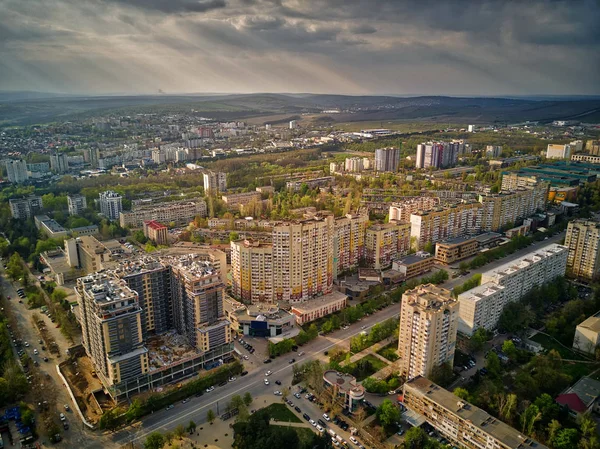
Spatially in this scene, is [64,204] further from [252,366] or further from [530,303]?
[530,303]

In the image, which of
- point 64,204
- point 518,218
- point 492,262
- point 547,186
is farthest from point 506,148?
point 64,204

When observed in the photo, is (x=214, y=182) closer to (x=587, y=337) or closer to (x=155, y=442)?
(x=155, y=442)

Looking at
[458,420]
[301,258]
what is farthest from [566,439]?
[301,258]

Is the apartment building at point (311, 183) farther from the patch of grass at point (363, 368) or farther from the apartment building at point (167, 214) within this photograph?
the patch of grass at point (363, 368)

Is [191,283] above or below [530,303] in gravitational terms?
above

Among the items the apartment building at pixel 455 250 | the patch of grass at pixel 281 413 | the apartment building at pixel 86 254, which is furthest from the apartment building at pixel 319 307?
the apartment building at pixel 86 254

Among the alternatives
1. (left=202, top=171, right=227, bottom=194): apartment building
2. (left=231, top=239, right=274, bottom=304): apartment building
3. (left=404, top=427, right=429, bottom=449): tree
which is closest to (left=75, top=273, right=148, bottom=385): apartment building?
(left=231, top=239, right=274, bottom=304): apartment building
